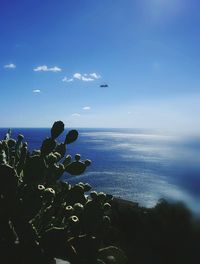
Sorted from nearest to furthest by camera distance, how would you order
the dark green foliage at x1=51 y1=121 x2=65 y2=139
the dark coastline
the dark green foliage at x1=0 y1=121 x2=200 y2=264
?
the dark green foliage at x1=0 y1=121 x2=200 y2=264 → the dark green foliage at x1=51 y1=121 x2=65 y2=139 → the dark coastline

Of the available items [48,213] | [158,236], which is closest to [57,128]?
[48,213]

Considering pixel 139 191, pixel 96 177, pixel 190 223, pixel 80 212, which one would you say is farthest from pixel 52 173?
pixel 96 177

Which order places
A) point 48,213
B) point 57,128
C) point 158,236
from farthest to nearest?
point 158,236
point 57,128
point 48,213

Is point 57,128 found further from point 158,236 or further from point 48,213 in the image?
point 158,236

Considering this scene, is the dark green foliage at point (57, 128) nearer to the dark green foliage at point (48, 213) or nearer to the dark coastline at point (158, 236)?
the dark green foliage at point (48, 213)

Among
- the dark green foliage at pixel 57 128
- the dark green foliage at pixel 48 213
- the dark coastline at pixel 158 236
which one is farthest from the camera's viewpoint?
the dark coastline at pixel 158 236

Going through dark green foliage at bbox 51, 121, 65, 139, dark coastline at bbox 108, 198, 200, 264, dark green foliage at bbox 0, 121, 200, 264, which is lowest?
dark coastline at bbox 108, 198, 200, 264

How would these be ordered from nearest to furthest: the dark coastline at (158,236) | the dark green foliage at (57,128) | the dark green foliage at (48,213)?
the dark green foliage at (48,213)
the dark green foliage at (57,128)
the dark coastline at (158,236)

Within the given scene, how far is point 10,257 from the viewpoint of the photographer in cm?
322

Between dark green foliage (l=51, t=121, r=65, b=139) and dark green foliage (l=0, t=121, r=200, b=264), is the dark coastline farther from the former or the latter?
dark green foliage (l=51, t=121, r=65, b=139)

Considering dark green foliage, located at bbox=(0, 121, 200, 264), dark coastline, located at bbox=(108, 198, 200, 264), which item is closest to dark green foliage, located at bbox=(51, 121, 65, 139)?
dark green foliage, located at bbox=(0, 121, 200, 264)

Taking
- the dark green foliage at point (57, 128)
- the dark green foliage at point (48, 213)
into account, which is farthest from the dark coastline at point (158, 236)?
the dark green foliage at point (57, 128)

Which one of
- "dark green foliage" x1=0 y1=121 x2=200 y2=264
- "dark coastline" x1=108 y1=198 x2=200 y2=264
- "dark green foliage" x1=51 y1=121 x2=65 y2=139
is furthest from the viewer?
"dark coastline" x1=108 y1=198 x2=200 y2=264

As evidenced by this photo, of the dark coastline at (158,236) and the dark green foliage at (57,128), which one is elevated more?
the dark green foliage at (57,128)
